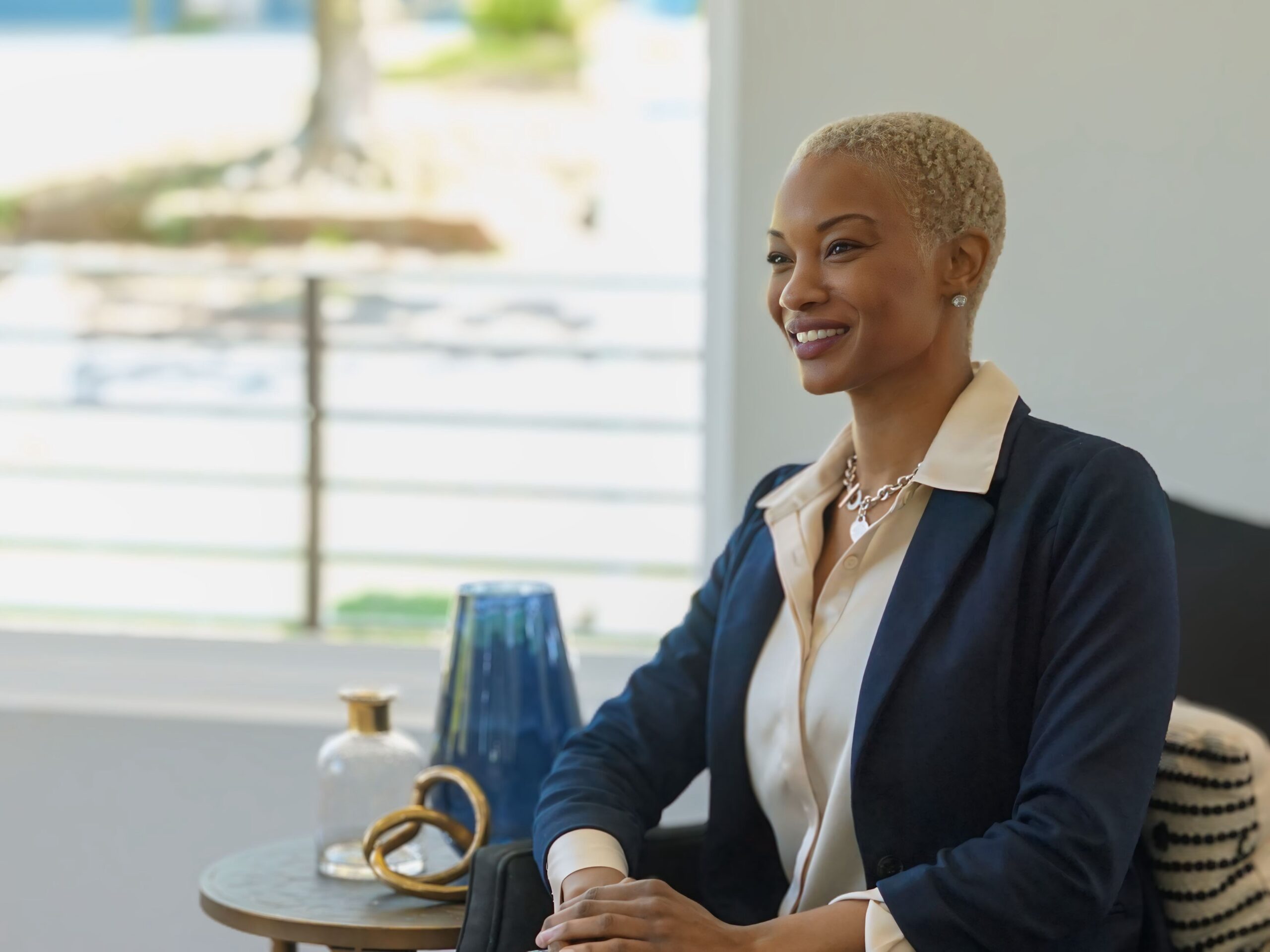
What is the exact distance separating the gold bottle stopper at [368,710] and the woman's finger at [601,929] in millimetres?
545

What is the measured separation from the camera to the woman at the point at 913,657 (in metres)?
1.44

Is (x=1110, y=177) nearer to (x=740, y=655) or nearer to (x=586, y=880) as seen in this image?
(x=740, y=655)

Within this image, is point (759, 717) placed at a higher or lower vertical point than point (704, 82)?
lower

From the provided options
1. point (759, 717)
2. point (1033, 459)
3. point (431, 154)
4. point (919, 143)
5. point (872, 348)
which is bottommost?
point (759, 717)

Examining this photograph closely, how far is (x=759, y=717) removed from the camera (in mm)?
1748

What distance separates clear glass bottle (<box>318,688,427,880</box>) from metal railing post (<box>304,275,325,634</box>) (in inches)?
58.7

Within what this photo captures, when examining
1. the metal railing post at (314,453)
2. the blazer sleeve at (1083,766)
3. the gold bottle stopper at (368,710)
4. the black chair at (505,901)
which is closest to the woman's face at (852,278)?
the blazer sleeve at (1083,766)

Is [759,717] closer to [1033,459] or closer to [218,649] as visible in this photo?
[1033,459]

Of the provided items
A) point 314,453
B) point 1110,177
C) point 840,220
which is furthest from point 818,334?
point 314,453

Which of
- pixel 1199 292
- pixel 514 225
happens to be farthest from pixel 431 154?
pixel 1199 292

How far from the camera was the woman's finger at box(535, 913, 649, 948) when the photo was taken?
1494 mm

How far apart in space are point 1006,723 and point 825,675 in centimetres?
21

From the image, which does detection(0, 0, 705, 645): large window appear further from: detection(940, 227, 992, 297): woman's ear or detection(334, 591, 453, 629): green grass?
detection(940, 227, 992, 297): woman's ear

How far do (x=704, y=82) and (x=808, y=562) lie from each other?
1222 millimetres
